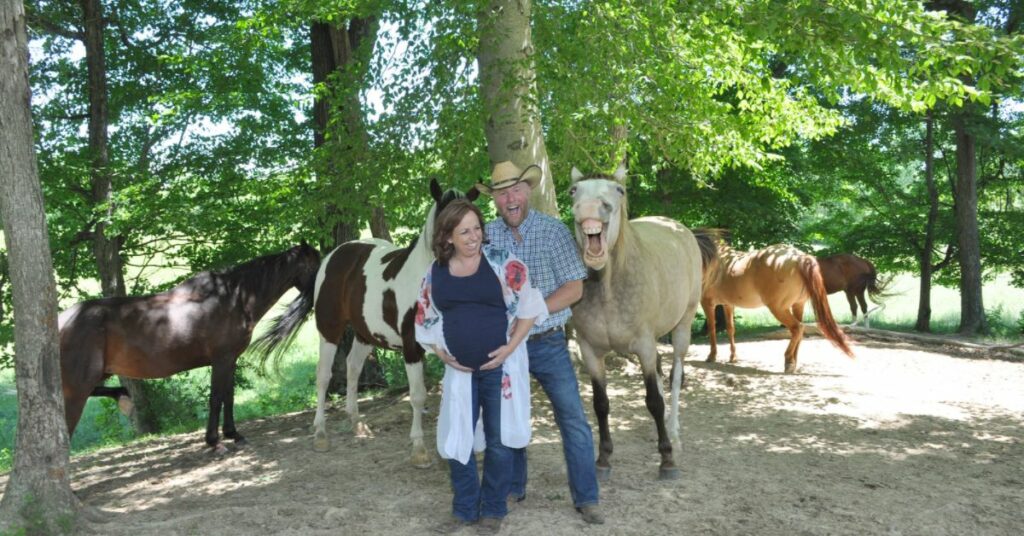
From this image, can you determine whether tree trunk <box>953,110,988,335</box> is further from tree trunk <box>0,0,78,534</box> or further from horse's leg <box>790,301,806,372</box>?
tree trunk <box>0,0,78,534</box>

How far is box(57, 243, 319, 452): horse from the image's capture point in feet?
18.2

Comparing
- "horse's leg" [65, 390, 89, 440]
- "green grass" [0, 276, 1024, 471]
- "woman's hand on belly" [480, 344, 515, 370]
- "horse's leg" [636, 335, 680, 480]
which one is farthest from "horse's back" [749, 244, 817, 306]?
"horse's leg" [65, 390, 89, 440]

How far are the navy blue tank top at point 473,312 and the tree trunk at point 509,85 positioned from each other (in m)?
2.88

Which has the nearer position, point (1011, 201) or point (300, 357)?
point (1011, 201)

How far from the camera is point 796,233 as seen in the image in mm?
14195

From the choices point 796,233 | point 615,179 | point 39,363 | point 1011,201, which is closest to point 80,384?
point 39,363

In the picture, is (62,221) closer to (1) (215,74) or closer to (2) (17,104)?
(1) (215,74)

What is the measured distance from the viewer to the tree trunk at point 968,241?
13.6 m

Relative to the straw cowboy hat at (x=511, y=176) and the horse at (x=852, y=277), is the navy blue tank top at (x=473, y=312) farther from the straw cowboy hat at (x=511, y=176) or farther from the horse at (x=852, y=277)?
the horse at (x=852, y=277)

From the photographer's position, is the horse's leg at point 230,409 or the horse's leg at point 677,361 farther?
the horse's leg at point 230,409

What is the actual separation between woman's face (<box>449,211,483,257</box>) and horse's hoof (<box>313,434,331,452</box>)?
3220 millimetres

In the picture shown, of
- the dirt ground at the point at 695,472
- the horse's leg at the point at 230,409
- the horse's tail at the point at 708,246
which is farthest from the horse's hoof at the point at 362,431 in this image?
the horse's tail at the point at 708,246

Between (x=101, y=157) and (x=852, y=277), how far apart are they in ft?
39.2

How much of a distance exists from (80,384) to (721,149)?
728 centimetres
